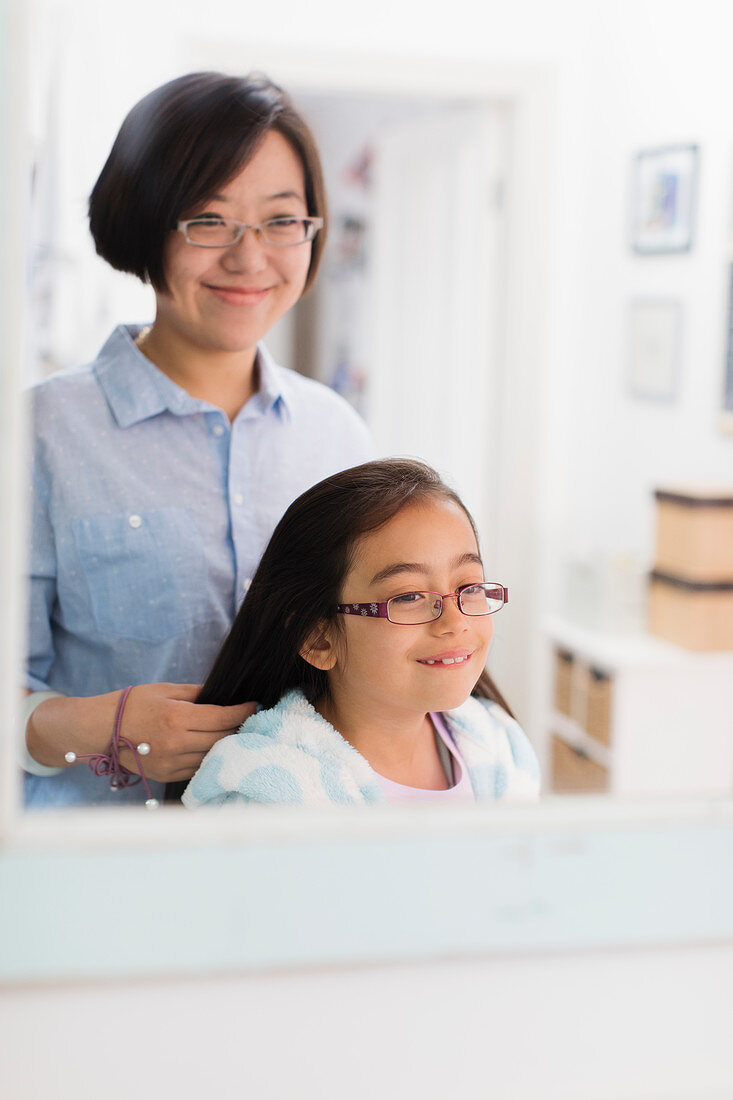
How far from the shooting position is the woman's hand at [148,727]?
0.70m

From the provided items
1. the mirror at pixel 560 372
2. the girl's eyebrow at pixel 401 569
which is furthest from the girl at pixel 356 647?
the mirror at pixel 560 372

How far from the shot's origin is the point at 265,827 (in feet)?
1.63

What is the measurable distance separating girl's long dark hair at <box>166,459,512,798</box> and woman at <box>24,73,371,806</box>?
0.7 inches

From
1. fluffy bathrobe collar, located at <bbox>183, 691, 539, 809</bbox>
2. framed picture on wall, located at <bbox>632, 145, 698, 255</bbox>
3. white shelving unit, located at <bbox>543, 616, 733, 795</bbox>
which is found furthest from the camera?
framed picture on wall, located at <bbox>632, 145, 698, 255</bbox>

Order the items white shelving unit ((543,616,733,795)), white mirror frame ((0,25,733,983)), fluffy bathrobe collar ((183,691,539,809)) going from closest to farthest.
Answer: white mirror frame ((0,25,733,983)), fluffy bathrobe collar ((183,691,539,809)), white shelving unit ((543,616,733,795))

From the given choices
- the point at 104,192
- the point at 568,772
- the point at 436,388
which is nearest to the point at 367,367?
the point at 436,388

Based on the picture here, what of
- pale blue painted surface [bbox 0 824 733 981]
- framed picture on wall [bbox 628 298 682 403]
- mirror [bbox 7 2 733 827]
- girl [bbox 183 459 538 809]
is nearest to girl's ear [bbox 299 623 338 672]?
girl [bbox 183 459 538 809]

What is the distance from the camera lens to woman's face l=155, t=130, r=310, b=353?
72 cm

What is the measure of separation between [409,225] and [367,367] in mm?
389

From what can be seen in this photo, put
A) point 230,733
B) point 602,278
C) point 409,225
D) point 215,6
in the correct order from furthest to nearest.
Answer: point 409,225 < point 602,278 < point 215,6 < point 230,733

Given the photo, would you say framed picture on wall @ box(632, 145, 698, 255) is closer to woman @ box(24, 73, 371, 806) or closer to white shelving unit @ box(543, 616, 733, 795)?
white shelving unit @ box(543, 616, 733, 795)

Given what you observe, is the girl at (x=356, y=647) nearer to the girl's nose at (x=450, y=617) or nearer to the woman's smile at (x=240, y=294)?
the girl's nose at (x=450, y=617)

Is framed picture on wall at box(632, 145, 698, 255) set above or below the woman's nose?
above

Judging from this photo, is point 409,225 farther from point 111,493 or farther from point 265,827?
point 265,827
